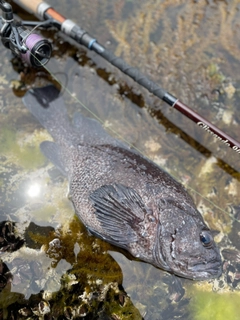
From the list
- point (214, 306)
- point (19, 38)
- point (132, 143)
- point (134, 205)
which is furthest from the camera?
point (132, 143)

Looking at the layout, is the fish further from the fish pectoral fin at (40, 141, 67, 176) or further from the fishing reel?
the fishing reel

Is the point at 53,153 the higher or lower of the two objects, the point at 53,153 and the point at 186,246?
the lower

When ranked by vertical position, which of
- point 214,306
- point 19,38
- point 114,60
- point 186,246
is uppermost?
point 114,60

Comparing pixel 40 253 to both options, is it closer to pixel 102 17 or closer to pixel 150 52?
pixel 150 52

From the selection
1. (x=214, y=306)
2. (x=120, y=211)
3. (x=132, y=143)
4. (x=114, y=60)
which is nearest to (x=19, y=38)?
(x=114, y=60)

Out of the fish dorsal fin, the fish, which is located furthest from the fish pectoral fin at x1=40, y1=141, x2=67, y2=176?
the fish dorsal fin

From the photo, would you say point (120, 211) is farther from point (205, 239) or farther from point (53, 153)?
point (53, 153)
